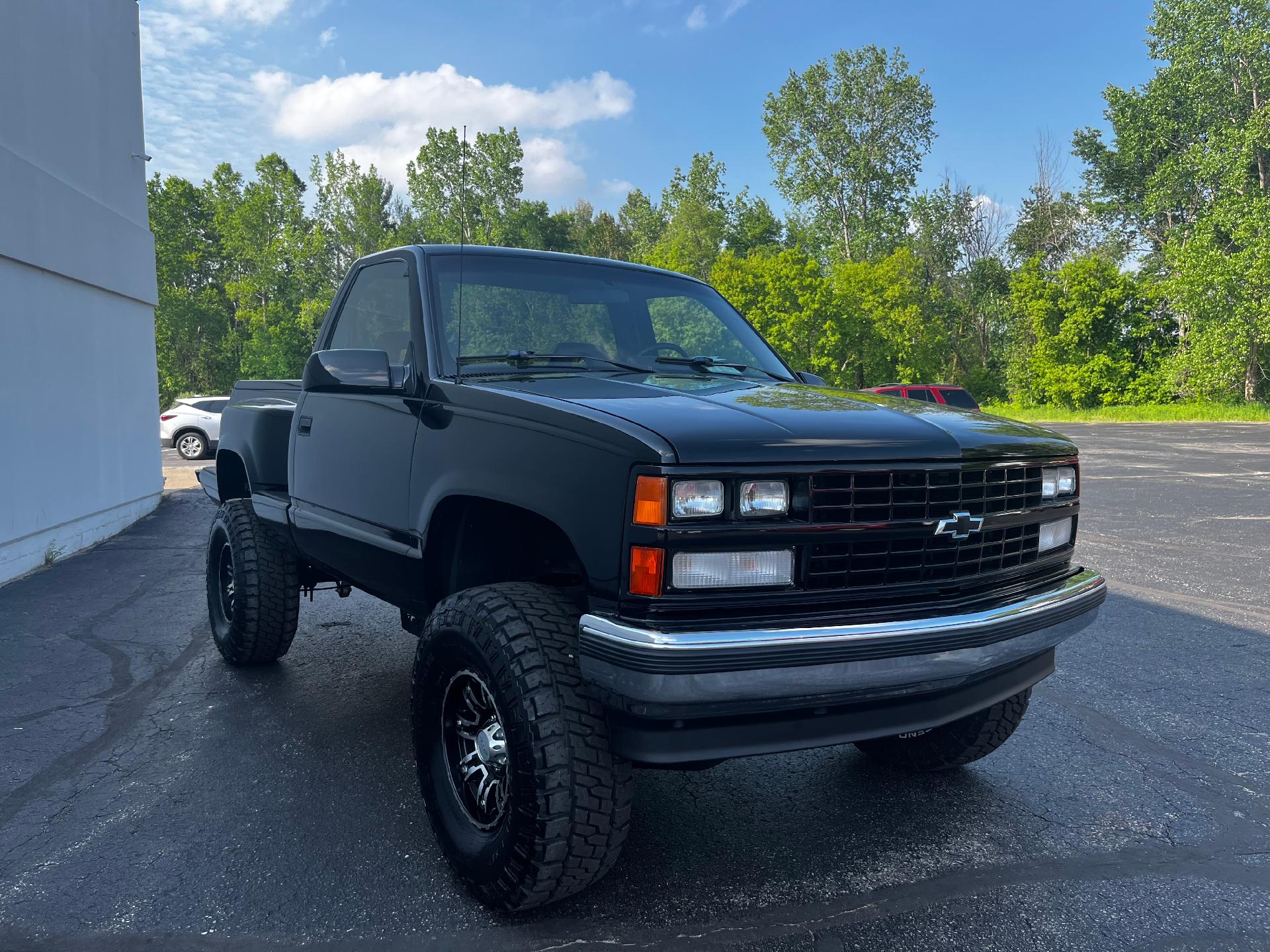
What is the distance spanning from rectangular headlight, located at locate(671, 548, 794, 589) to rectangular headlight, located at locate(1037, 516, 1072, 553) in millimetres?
1168

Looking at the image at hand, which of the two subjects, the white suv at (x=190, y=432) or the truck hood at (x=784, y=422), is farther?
the white suv at (x=190, y=432)

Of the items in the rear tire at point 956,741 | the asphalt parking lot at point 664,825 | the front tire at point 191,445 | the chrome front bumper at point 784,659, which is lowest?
the front tire at point 191,445

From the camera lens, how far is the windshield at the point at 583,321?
11.6ft

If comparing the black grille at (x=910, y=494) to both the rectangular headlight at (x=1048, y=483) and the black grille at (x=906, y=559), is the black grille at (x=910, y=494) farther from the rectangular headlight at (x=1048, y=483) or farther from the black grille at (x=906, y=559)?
the rectangular headlight at (x=1048, y=483)

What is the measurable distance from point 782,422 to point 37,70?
8982 millimetres

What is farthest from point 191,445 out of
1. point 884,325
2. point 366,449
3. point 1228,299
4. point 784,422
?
point 1228,299

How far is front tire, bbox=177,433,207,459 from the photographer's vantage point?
73.3ft

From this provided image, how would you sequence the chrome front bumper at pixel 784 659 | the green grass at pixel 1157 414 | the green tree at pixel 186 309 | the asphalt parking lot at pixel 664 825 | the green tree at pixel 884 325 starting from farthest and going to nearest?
1. the green tree at pixel 186 309
2. the green tree at pixel 884 325
3. the green grass at pixel 1157 414
4. the asphalt parking lot at pixel 664 825
5. the chrome front bumper at pixel 784 659

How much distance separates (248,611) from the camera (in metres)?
4.83

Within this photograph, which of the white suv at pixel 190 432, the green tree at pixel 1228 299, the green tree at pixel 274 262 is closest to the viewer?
the white suv at pixel 190 432

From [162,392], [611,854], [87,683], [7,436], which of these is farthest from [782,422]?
[162,392]

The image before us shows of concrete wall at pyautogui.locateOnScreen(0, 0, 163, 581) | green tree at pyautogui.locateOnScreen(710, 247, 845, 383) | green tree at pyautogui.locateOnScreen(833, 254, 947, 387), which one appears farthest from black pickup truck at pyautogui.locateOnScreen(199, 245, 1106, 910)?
green tree at pyautogui.locateOnScreen(833, 254, 947, 387)

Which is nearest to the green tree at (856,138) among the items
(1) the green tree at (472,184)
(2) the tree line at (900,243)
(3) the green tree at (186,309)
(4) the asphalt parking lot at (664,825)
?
(2) the tree line at (900,243)

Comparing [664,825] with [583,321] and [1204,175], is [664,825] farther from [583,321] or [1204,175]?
[1204,175]
